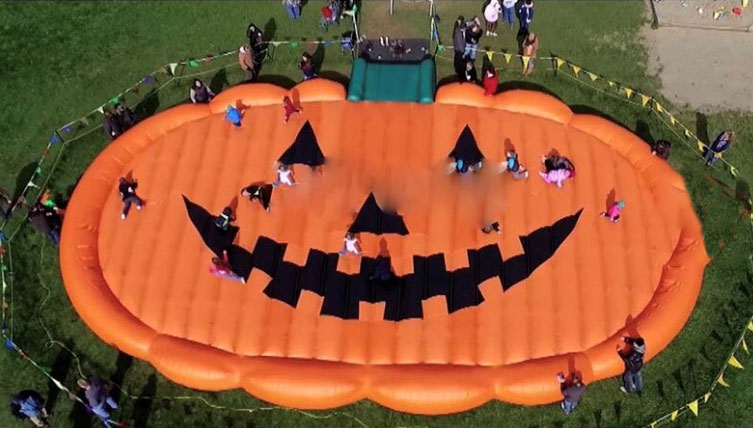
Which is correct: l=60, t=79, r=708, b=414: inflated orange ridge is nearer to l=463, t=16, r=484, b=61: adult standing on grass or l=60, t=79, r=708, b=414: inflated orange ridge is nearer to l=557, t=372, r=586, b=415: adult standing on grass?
l=557, t=372, r=586, b=415: adult standing on grass

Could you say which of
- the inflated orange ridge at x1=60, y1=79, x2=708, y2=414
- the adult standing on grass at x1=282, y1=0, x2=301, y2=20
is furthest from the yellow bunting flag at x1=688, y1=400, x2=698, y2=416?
the adult standing on grass at x1=282, y1=0, x2=301, y2=20

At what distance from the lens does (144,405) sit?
16.1m

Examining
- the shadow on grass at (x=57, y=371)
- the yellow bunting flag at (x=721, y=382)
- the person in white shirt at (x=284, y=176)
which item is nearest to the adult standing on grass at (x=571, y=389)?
the yellow bunting flag at (x=721, y=382)

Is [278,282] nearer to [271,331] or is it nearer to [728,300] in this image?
[271,331]

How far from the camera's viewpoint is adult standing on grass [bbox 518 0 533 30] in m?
21.1

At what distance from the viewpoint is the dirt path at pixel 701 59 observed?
805 inches

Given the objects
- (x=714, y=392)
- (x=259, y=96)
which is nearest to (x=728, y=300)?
(x=714, y=392)

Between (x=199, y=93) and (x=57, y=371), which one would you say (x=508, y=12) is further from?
(x=57, y=371)

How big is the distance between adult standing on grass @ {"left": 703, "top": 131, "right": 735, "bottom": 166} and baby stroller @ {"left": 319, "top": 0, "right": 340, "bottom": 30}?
11.1m

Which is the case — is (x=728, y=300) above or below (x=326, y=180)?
below

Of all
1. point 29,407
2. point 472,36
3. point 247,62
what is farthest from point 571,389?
point 247,62

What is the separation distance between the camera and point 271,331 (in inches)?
625

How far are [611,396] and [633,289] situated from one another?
2.42 m

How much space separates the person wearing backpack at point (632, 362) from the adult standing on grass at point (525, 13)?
33.4 ft
